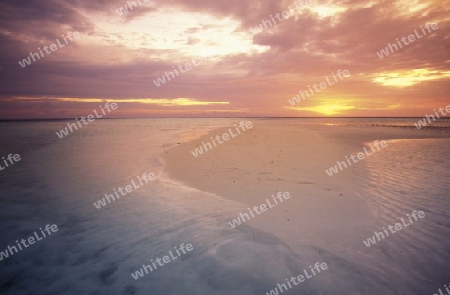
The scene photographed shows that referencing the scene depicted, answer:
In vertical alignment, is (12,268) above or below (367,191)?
above

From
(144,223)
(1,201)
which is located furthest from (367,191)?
(1,201)

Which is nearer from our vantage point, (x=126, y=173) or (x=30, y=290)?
(x=30, y=290)

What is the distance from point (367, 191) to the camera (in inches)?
336

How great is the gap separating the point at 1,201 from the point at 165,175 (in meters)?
6.14

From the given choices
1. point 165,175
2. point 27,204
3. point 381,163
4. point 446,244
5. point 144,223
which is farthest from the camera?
point 381,163

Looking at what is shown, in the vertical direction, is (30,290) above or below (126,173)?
below

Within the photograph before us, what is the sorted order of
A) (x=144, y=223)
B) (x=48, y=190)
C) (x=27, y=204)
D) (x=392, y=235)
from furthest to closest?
(x=48, y=190)
(x=27, y=204)
(x=144, y=223)
(x=392, y=235)

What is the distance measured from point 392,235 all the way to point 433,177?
23.3 feet

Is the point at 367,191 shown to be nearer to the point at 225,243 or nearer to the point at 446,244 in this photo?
the point at 446,244

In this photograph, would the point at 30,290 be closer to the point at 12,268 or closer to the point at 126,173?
the point at 12,268

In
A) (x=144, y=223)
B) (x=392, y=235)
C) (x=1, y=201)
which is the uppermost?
(x=1, y=201)

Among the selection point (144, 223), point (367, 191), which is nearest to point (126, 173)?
point (144, 223)

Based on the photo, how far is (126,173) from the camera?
12.0 meters

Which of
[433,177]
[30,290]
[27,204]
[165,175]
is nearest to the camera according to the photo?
[30,290]
